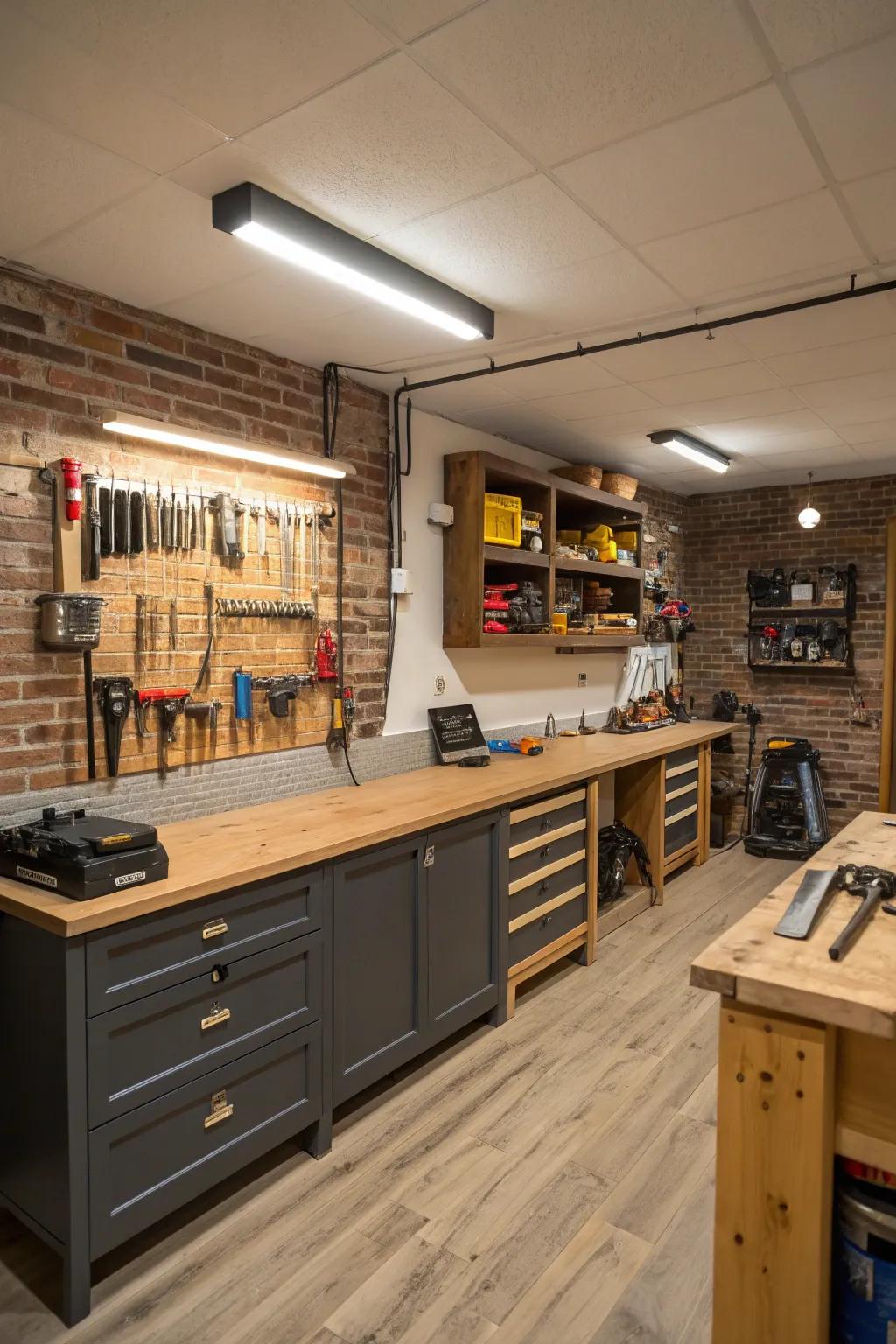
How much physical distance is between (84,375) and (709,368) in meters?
2.49

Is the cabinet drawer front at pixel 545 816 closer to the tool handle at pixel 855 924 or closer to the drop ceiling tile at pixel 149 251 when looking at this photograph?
the tool handle at pixel 855 924

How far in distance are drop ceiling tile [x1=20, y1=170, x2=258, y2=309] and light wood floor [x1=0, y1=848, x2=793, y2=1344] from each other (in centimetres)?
270

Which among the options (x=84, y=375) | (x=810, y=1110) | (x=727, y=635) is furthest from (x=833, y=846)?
(x=727, y=635)

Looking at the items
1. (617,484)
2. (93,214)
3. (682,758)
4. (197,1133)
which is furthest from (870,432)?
(197,1133)

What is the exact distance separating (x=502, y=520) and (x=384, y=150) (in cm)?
239

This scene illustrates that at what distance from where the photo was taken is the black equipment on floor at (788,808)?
5797 mm

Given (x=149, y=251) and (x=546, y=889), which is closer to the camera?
(x=149, y=251)

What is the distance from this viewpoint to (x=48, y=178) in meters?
1.97

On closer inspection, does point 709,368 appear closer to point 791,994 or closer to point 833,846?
point 833,846

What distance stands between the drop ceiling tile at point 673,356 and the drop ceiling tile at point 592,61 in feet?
4.84

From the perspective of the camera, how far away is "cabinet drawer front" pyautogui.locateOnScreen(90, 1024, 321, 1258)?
1965 millimetres

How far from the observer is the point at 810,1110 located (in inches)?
58.0

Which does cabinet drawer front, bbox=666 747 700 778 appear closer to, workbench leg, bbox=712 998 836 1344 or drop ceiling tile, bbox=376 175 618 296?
drop ceiling tile, bbox=376 175 618 296

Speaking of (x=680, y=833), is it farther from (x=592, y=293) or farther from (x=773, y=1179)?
(x=773, y=1179)
